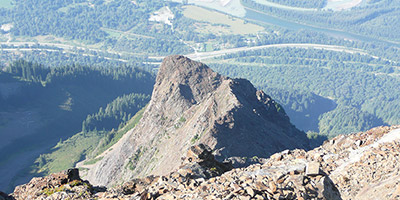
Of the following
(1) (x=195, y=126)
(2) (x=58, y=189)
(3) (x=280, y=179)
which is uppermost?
(3) (x=280, y=179)

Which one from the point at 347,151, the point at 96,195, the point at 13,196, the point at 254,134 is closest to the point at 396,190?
the point at 347,151

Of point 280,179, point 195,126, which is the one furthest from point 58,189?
point 195,126

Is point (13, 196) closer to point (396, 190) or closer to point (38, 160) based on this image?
point (396, 190)

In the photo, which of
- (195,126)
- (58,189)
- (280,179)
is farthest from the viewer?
(195,126)

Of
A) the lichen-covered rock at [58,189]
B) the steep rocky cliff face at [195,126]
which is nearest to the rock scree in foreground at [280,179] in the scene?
the lichen-covered rock at [58,189]

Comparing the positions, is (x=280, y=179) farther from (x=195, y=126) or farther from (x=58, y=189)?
(x=195, y=126)

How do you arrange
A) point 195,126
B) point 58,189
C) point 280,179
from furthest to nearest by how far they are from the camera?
1. point 195,126
2. point 58,189
3. point 280,179

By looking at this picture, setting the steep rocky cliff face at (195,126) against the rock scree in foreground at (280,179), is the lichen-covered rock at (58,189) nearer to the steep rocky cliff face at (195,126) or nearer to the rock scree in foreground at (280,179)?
the rock scree in foreground at (280,179)

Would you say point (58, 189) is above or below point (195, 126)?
above

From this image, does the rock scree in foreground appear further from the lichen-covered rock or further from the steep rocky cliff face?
the steep rocky cliff face
